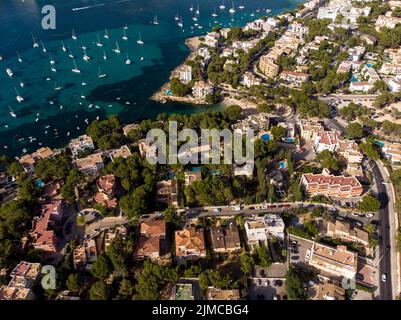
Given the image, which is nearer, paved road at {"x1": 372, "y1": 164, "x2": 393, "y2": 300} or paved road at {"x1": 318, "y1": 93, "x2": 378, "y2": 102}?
paved road at {"x1": 372, "y1": 164, "x2": 393, "y2": 300}

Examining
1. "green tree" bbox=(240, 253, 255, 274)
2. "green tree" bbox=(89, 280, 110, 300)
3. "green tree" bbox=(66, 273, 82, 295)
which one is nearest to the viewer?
"green tree" bbox=(89, 280, 110, 300)

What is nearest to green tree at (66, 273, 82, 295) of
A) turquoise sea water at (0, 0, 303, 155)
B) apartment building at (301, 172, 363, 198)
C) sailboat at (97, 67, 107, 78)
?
turquoise sea water at (0, 0, 303, 155)

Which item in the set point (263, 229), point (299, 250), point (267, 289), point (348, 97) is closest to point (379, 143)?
point (348, 97)

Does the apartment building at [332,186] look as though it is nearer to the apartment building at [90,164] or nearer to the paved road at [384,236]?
the paved road at [384,236]

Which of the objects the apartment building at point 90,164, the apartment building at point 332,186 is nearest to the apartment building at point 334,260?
the apartment building at point 332,186

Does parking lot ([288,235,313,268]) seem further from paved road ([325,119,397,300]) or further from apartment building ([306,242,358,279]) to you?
paved road ([325,119,397,300])

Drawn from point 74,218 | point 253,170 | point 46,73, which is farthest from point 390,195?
point 46,73

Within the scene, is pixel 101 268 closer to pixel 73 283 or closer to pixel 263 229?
pixel 73 283
